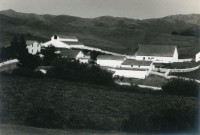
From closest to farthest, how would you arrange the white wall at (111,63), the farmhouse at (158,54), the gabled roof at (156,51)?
1. the white wall at (111,63)
2. the farmhouse at (158,54)
3. the gabled roof at (156,51)

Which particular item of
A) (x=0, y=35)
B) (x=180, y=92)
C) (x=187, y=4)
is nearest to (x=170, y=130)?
(x=187, y=4)

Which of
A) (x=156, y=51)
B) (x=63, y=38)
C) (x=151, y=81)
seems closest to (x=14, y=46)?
(x=151, y=81)

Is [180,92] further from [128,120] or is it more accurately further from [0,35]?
[0,35]

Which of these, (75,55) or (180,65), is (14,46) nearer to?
(75,55)

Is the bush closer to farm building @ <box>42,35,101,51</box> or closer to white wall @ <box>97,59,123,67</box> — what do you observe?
white wall @ <box>97,59,123,67</box>

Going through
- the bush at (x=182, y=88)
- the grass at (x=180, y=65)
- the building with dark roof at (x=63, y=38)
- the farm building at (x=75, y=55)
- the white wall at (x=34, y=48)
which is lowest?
the bush at (x=182, y=88)

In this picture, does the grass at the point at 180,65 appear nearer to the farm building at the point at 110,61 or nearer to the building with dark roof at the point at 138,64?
the building with dark roof at the point at 138,64

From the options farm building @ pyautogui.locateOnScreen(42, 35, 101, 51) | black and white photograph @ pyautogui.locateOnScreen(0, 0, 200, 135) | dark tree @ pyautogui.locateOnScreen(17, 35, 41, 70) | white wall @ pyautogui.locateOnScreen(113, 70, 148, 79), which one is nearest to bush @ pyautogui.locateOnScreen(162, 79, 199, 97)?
black and white photograph @ pyautogui.locateOnScreen(0, 0, 200, 135)

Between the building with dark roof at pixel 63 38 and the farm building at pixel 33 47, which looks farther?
the building with dark roof at pixel 63 38

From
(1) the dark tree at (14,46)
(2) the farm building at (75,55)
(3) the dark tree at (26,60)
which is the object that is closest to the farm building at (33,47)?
(2) the farm building at (75,55)
